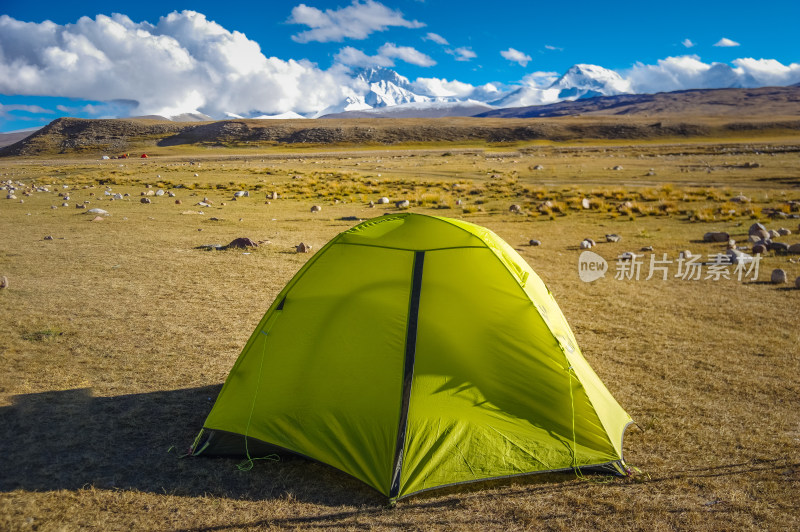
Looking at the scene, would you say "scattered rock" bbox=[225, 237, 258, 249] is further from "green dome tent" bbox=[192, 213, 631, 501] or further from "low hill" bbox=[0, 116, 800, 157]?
"low hill" bbox=[0, 116, 800, 157]

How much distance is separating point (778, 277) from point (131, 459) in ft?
44.9

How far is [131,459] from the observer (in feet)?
16.9

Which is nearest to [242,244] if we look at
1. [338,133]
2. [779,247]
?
[779,247]

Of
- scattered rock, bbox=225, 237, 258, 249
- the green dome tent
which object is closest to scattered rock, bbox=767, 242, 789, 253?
the green dome tent

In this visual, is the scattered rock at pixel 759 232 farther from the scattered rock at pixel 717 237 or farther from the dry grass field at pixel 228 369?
the dry grass field at pixel 228 369

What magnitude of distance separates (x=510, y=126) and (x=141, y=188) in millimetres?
116283

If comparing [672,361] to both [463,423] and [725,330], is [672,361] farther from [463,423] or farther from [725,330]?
[463,423]

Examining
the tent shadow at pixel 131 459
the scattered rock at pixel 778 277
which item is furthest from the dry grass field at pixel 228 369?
the scattered rock at pixel 778 277

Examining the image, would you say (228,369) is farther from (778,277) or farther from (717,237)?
(717,237)

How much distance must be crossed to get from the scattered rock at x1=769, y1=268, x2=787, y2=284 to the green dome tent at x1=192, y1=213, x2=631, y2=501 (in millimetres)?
9268

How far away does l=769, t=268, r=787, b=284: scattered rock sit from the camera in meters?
12.1

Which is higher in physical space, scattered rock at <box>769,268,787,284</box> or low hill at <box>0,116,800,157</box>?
low hill at <box>0,116,800,157</box>

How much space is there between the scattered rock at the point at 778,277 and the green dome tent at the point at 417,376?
927 cm

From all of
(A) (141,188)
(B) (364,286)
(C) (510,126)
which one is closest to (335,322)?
(B) (364,286)
